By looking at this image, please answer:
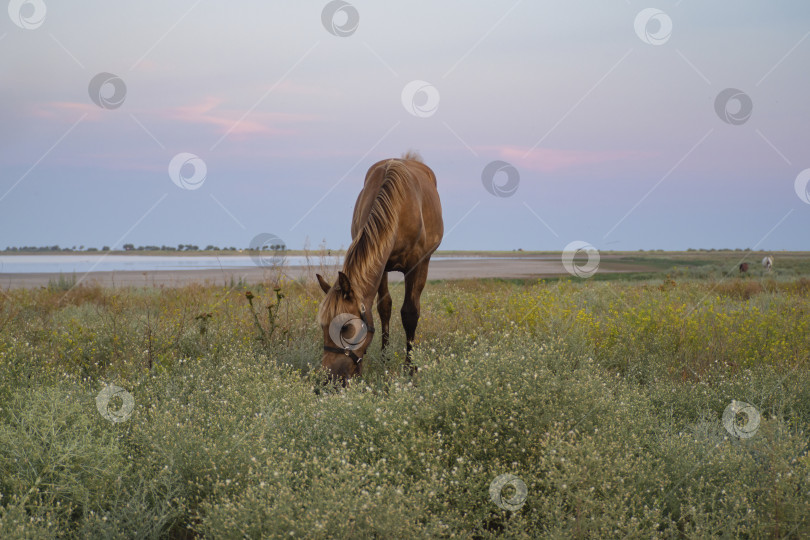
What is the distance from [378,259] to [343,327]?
0.79m

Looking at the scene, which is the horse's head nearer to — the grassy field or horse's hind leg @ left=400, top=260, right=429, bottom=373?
the grassy field

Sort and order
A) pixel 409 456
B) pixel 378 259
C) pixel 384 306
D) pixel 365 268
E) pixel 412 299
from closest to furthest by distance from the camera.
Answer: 1. pixel 409 456
2. pixel 365 268
3. pixel 378 259
4. pixel 412 299
5. pixel 384 306

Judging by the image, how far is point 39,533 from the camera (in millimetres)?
3047

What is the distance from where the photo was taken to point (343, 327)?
5570 mm

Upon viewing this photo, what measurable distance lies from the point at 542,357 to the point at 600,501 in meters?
1.55

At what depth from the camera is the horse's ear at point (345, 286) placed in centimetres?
541

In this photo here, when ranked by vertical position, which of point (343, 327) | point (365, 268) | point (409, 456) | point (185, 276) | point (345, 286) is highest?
point (185, 276)

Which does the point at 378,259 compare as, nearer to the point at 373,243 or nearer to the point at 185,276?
the point at 373,243

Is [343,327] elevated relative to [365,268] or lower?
lower

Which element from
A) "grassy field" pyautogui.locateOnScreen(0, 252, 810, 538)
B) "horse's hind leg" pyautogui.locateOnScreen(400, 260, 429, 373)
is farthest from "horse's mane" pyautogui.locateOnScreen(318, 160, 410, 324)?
"horse's hind leg" pyautogui.locateOnScreen(400, 260, 429, 373)

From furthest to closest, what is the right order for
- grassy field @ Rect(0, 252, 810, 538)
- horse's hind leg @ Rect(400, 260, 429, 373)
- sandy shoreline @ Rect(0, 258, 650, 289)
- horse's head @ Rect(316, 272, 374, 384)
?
1. sandy shoreline @ Rect(0, 258, 650, 289)
2. horse's hind leg @ Rect(400, 260, 429, 373)
3. horse's head @ Rect(316, 272, 374, 384)
4. grassy field @ Rect(0, 252, 810, 538)

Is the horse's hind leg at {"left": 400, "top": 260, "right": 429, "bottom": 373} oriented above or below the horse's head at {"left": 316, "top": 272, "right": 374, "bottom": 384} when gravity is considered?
above

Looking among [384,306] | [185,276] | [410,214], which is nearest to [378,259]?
[410,214]

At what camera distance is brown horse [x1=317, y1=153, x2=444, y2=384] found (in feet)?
18.3
